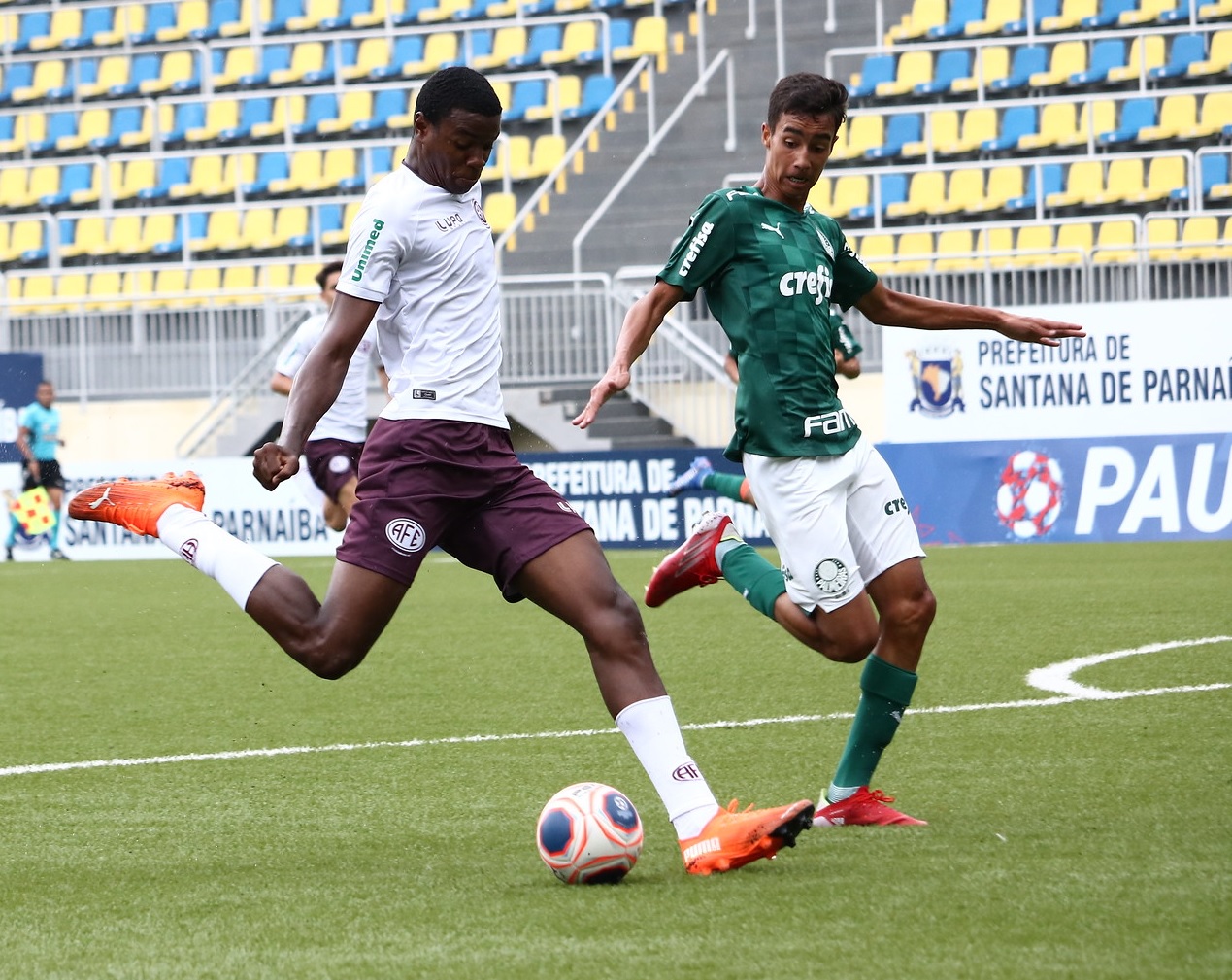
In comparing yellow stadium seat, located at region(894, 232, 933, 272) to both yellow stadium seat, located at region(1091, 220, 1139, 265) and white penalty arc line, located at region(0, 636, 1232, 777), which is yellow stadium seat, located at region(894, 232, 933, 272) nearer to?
yellow stadium seat, located at region(1091, 220, 1139, 265)

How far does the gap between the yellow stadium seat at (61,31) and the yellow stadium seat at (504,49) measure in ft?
22.6

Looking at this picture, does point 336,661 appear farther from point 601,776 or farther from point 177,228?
point 177,228

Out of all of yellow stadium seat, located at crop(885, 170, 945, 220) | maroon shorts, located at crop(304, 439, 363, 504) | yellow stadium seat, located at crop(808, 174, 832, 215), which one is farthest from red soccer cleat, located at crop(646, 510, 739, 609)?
yellow stadium seat, located at crop(808, 174, 832, 215)

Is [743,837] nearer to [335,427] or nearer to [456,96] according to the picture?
[456,96]

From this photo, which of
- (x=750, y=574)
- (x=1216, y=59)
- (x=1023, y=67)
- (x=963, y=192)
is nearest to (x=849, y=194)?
(x=963, y=192)

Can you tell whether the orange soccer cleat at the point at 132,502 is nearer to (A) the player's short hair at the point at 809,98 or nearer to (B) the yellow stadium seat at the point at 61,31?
(A) the player's short hair at the point at 809,98

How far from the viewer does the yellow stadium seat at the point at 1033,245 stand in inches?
738

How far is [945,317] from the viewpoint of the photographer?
5.84 metres

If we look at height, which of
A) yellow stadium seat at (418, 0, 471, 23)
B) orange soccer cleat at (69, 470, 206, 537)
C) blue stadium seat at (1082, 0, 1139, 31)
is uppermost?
yellow stadium seat at (418, 0, 471, 23)

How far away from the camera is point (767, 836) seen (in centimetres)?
450

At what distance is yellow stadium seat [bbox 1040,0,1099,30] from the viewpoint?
22344mm

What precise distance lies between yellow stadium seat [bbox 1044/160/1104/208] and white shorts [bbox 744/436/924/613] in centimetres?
1573

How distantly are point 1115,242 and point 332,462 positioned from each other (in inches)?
416

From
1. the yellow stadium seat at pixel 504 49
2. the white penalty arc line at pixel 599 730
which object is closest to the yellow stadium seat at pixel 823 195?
the yellow stadium seat at pixel 504 49
